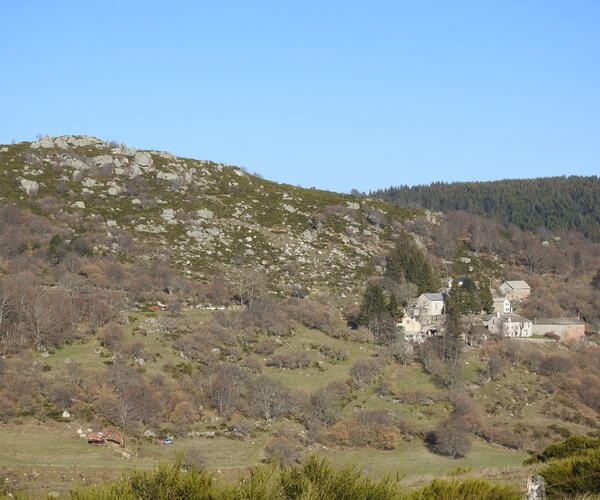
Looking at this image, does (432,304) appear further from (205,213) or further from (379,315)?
(205,213)

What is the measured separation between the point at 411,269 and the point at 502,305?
11740 mm

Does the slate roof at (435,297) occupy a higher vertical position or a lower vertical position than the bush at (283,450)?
higher

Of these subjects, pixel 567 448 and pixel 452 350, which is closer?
pixel 567 448

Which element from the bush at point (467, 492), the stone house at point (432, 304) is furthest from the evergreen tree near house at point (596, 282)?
the bush at point (467, 492)

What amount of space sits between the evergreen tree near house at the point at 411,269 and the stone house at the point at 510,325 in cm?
1173

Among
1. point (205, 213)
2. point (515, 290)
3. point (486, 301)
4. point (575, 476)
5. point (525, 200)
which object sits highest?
point (525, 200)

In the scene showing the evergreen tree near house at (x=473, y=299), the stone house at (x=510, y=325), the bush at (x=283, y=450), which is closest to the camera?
the bush at (x=283, y=450)

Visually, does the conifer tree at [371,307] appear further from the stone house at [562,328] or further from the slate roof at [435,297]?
the stone house at [562,328]

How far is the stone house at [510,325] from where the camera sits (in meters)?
64.0

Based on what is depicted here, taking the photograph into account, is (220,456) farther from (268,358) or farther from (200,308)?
(200,308)

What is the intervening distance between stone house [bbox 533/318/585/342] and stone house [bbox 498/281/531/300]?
41.8ft

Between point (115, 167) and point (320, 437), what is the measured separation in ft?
244

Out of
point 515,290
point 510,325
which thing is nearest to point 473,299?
point 510,325

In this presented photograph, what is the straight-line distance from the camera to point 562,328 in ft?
214
